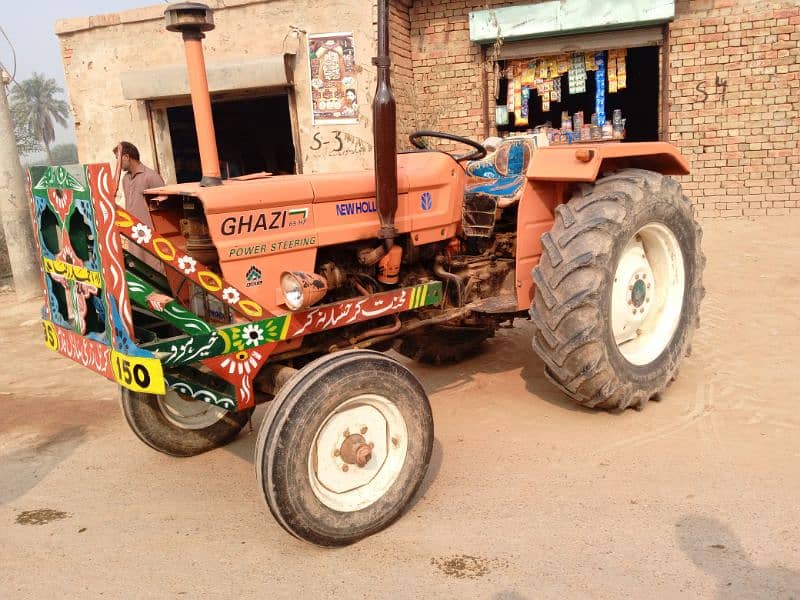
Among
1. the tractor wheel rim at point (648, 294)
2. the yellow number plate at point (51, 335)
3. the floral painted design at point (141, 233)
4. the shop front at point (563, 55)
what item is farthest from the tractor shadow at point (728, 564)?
the shop front at point (563, 55)

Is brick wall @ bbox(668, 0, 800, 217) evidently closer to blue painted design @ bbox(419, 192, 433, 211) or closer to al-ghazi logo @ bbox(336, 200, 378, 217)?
blue painted design @ bbox(419, 192, 433, 211)

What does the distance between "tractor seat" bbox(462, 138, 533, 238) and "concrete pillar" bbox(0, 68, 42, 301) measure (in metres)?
6.77

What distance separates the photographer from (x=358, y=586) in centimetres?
247

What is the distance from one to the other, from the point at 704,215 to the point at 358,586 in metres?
7.57

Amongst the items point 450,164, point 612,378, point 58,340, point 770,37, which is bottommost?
point 612,378

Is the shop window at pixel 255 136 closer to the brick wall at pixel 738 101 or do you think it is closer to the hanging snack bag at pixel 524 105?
the hanging snack bag at pixel 524 105

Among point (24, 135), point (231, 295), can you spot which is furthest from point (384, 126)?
point (24, 135)

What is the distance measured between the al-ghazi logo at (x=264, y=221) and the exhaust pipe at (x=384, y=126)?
1.21 ft

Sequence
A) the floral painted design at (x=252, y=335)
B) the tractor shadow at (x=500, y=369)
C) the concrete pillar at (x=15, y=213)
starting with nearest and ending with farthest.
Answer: the floral painted design at (x=252, y=335)
the tractor shadow at (x=500, y=369)
the concrete pillar at (x=15, y=213)

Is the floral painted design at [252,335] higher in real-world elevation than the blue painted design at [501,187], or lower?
lower

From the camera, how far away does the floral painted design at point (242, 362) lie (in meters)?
2.84

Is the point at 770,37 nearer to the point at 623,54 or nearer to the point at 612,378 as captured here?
the point at 623,54

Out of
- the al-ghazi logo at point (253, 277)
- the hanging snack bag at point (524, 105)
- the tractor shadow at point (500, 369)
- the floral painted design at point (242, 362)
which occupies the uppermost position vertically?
the hanging snack bag at point (524, 105)

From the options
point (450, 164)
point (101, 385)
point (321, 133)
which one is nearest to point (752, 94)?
point (321, 133)
